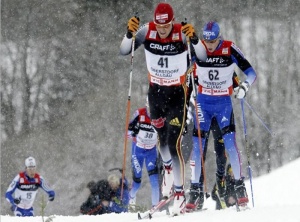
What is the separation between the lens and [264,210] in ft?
23.2

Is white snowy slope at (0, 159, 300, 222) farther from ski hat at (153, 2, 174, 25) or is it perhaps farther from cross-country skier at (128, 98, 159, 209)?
ski hat at (153, 2, 174, 25)

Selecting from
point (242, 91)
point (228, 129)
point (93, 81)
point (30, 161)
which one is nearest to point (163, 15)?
point (242, 91)

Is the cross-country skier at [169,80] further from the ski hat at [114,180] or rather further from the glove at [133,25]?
the ski hat at [114,180]

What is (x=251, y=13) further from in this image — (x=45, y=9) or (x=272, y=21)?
(x=45, y=9)

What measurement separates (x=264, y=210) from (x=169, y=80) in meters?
1.92

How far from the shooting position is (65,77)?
1122 inches

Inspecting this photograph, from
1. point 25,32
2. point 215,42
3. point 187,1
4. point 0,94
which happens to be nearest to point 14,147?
point 0,94

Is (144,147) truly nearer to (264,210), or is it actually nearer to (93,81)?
(264,210)

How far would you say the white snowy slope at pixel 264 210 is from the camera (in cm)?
651

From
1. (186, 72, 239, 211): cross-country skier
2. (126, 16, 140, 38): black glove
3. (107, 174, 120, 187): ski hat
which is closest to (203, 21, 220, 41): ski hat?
(186, 72, 239, 211): cross-country skier

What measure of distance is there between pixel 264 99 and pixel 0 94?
32.8 feet

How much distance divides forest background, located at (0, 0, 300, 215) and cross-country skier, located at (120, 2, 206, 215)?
17.7 metres

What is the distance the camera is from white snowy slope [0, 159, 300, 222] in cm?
651

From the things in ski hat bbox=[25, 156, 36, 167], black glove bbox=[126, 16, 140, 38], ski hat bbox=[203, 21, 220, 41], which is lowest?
ski hat bbox=[25, 156, 36, 167]
